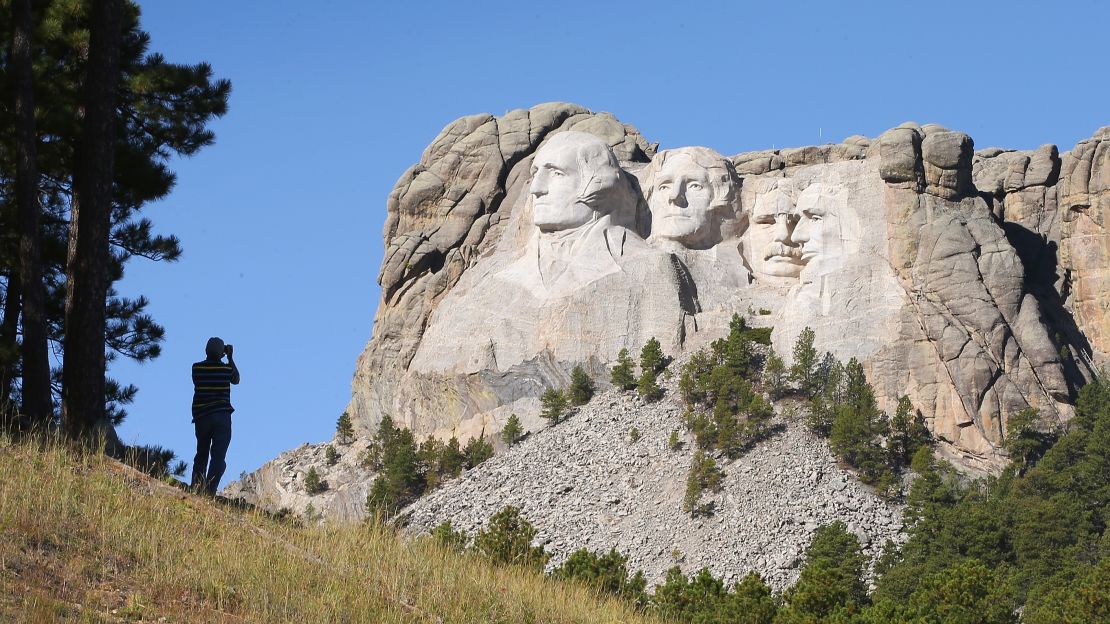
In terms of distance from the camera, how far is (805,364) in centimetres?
4784

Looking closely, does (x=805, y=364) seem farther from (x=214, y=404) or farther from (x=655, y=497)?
(x=214, y=404)

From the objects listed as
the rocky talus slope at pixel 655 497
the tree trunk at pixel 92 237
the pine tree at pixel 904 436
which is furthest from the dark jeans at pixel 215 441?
the pine tree at pixel 904 436

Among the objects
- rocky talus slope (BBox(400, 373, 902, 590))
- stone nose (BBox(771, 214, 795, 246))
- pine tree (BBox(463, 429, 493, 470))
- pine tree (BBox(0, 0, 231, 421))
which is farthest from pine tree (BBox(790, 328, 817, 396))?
pine tree (BBox(0, 0, 231, 421))

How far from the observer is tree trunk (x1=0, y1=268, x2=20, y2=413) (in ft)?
77.6

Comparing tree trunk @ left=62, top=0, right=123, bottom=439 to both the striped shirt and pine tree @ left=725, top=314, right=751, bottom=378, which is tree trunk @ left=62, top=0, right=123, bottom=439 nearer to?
the striped shirt

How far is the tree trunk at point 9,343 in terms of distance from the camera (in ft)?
77.6

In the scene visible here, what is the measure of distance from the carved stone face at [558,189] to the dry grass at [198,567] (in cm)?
3050

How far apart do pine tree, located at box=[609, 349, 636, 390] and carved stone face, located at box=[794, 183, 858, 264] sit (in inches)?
200

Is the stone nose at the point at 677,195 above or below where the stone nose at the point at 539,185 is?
below

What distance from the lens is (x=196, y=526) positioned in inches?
784

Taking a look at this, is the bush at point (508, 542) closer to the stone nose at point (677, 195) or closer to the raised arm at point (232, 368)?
the raised arm at point (232, 368)

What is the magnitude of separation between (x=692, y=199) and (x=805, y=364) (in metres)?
6.88

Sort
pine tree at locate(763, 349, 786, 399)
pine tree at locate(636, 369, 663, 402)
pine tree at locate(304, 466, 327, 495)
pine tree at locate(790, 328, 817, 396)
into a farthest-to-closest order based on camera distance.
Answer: pine tree at locate(304, 466, 327, 495) → pine tree at locate(636, 369, 663, 402) → pine tree at locate(763, 349, 786, 399) → pine tree at locate(790, 328, 817, 396)

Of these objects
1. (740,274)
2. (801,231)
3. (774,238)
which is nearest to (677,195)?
(740,274)
